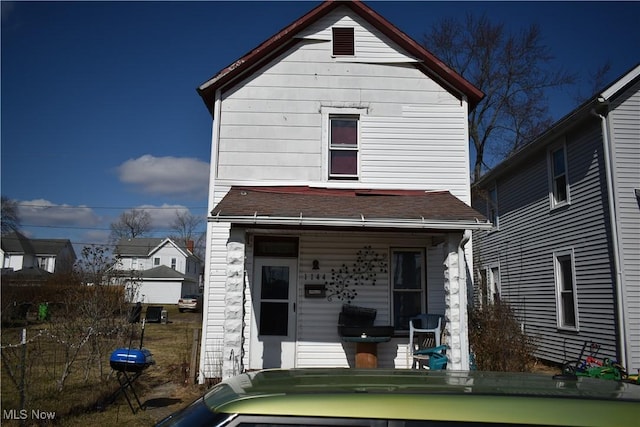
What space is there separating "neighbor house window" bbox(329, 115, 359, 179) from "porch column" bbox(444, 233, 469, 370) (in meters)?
3.14

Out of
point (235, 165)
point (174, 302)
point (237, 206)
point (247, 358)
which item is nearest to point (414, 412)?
point (237, 206)

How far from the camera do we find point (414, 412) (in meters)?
2.05

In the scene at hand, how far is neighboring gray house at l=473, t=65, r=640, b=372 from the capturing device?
11.1 metres

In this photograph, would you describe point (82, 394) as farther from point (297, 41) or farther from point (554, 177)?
point (554, 177)

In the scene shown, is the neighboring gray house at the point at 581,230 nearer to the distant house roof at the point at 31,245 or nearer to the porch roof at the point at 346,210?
the porch roof at the point at 346,210

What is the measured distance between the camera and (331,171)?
441 inches

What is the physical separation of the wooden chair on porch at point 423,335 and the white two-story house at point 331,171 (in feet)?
0.89

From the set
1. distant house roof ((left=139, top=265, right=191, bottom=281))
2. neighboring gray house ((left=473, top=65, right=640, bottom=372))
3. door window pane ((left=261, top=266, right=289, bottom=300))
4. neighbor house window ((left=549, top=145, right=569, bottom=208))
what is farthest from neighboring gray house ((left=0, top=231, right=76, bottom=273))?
neighbor house window ((left=549, top=145, right=569, bottom=208))

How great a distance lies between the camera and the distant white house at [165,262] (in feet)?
155

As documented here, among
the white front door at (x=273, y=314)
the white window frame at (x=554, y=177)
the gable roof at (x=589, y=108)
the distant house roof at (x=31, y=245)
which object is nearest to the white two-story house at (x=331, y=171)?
the white front door at (x=273, y=314)

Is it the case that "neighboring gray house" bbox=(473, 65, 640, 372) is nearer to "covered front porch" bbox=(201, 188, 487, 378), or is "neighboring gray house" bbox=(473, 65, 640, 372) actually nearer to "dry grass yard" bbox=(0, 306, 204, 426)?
"covered front porch" bbox=(201, 188, 487, 378)

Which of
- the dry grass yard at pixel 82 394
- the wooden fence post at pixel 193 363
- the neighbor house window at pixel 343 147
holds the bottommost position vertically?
the dry grass yard at pixel 82 394

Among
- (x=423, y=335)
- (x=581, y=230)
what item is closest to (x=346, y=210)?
(x=423, y=335)

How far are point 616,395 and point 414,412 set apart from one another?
100 centimetres
